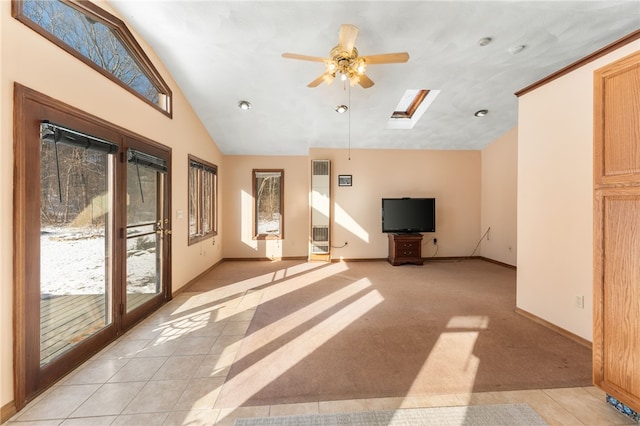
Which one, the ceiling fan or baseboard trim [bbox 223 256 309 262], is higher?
the ceiling fan

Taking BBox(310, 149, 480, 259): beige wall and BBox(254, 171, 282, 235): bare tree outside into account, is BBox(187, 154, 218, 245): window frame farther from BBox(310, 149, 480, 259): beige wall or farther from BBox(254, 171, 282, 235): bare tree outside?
BBox(310, 149, 480, 259): beige wall

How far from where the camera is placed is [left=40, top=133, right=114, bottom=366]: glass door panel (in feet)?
6.36

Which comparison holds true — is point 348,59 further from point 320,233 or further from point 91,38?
point 320,233

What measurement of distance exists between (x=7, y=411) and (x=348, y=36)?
12.5ft

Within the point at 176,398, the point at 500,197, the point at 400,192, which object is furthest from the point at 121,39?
the point at 500,197

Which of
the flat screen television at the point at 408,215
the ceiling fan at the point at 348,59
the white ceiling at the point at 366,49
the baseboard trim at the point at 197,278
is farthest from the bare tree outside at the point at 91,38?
the flat screen television at the point at 408,215

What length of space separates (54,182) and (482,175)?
751cm

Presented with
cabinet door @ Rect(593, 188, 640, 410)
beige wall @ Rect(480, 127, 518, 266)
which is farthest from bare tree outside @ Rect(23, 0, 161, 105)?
beige wall @ Rect(480, 127, 518, 266)

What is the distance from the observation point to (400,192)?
20.5 ft

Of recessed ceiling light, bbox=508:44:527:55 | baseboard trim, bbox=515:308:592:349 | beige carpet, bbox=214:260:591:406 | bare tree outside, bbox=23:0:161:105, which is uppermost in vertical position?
recessed ceiling light, bbox=508:44:527:55

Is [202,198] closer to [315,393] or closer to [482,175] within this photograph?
[315,393]

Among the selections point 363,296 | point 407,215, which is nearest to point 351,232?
point 407,215

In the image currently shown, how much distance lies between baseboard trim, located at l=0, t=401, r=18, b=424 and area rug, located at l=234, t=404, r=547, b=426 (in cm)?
143

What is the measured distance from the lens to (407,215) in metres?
5.92
